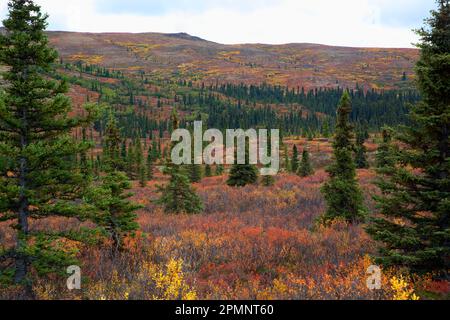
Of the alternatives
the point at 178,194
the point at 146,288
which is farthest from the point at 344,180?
the point at 146,288

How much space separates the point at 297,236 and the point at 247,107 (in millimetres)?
174764

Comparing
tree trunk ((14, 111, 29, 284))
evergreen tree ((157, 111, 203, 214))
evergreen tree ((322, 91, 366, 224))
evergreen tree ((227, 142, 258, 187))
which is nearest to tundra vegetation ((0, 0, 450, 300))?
tree trunk ((14, 111, 29, 284))

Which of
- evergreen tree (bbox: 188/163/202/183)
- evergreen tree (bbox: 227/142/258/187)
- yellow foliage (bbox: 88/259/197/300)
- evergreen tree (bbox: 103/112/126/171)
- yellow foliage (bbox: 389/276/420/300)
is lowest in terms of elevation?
evergreen tree (bbox: 188/163/202/183)

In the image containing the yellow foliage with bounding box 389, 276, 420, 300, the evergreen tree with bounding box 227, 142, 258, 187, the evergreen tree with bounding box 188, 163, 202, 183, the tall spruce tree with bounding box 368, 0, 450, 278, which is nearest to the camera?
the yellow foliage with bounding box 389, 276, 420, 300

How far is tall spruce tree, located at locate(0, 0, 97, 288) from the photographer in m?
7.98

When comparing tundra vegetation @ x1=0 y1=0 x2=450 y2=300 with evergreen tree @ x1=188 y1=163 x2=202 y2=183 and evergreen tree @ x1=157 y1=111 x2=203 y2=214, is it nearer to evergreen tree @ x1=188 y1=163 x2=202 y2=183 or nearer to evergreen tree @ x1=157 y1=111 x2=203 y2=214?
evergreen tree @ x1=157 y1=111 x2=203 y2=214

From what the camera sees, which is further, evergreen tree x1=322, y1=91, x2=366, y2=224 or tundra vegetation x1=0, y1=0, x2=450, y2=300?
evergreen tree x1=322, y1=91, x2=366, y2=224

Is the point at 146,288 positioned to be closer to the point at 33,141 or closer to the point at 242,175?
the point at 33,141

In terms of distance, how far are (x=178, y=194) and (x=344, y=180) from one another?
10.4m

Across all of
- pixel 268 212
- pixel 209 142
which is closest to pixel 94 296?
pixel 268 212

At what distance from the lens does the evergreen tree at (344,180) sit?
53.6 feet

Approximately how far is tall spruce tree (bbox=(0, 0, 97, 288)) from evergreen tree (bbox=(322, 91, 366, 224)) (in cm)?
1178
